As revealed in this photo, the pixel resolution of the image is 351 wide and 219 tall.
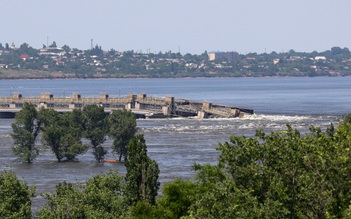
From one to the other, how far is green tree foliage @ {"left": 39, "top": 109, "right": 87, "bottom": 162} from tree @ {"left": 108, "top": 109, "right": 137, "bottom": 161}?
92.9 inches

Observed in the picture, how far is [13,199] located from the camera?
36.2 m

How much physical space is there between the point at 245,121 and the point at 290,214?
278 feet

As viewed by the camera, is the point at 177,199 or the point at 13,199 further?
the point at 13,199

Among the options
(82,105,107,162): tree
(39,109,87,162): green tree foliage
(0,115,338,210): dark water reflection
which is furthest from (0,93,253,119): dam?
(39,109,87,162): green tree foliage

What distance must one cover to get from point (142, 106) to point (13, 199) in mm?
97736

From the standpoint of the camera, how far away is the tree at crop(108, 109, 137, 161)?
72.3 m

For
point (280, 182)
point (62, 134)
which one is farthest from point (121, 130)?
point (280, 182)

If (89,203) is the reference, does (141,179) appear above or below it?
above

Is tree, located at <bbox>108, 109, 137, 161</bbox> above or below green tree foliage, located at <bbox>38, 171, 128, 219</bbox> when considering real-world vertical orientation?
below

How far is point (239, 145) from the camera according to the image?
1286 inches

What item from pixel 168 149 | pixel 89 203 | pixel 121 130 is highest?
pixel 89 203

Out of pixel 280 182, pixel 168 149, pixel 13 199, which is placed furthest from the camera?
pixel 168 149

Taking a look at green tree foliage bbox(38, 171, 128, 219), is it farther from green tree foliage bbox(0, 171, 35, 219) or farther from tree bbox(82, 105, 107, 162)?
tree bbox(82, 105, 107, 162)

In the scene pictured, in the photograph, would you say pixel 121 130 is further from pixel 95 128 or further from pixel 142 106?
pixel 142 106
